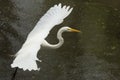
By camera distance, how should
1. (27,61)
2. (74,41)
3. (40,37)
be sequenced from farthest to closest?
(74,41), (40,37), (27,61)

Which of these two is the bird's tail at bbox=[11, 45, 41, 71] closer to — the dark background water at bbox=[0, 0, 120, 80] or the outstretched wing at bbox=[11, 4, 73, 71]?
the outstretched wing at bbox=[11, 4, 73, 71]

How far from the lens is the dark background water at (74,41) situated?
1113cm

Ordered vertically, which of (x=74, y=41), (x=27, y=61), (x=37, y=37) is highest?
(x=27, y=61)

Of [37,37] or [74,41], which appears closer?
[37,37]

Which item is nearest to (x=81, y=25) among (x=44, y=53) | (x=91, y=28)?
(x=91, y=28)

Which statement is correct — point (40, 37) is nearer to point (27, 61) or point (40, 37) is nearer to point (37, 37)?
point (37, 37)

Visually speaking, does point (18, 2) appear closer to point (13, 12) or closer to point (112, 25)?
point (13, 12)

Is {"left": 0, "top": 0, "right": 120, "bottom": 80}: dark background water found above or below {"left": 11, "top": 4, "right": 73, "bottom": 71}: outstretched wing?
below

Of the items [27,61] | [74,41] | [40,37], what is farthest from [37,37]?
[74,41]

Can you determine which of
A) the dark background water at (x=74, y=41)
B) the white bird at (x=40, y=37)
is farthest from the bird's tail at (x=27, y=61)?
the dark background water at (x=74, y=41)

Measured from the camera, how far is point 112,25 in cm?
1436

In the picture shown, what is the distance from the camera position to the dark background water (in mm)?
11133

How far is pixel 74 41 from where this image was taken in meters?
12.8

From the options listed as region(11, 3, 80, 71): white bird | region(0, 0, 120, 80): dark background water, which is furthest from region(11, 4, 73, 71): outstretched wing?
region(0, 0, 120, 80): dark background water
